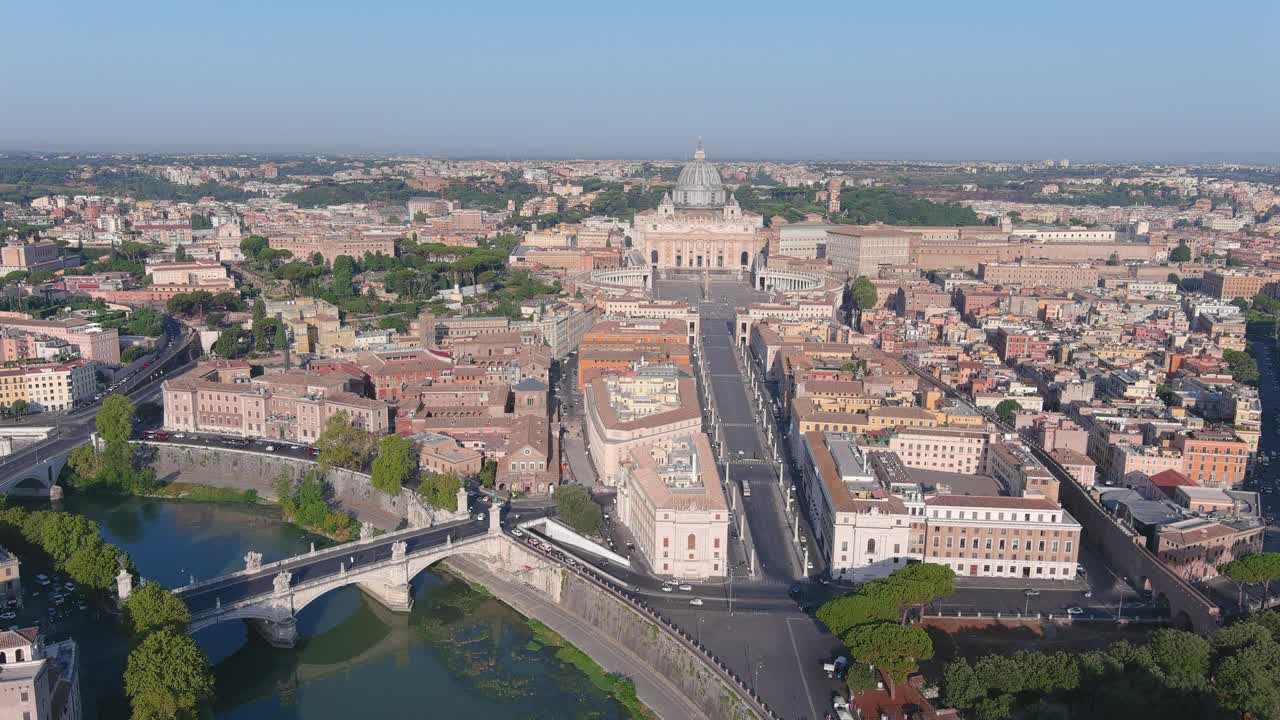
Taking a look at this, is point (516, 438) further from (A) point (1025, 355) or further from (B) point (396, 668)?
(A) point (1025, 355)

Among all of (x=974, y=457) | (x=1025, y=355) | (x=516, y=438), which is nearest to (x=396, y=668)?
(x=516, y=438)

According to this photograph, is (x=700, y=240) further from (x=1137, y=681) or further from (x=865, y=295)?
(x=1137, y=681)

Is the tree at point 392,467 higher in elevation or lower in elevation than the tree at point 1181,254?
lower

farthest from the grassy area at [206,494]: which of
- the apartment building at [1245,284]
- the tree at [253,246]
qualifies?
the apartment building at [1245,284]

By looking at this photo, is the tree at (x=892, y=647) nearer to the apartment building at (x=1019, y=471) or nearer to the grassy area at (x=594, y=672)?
the grassy area at (x=594, y=672)

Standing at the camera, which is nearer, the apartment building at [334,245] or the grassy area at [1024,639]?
the grassy area at [1024,639]

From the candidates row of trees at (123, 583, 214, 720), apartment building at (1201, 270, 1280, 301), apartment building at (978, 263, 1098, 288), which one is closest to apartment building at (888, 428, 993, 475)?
row of trees at (123, 583, 214, 720)
